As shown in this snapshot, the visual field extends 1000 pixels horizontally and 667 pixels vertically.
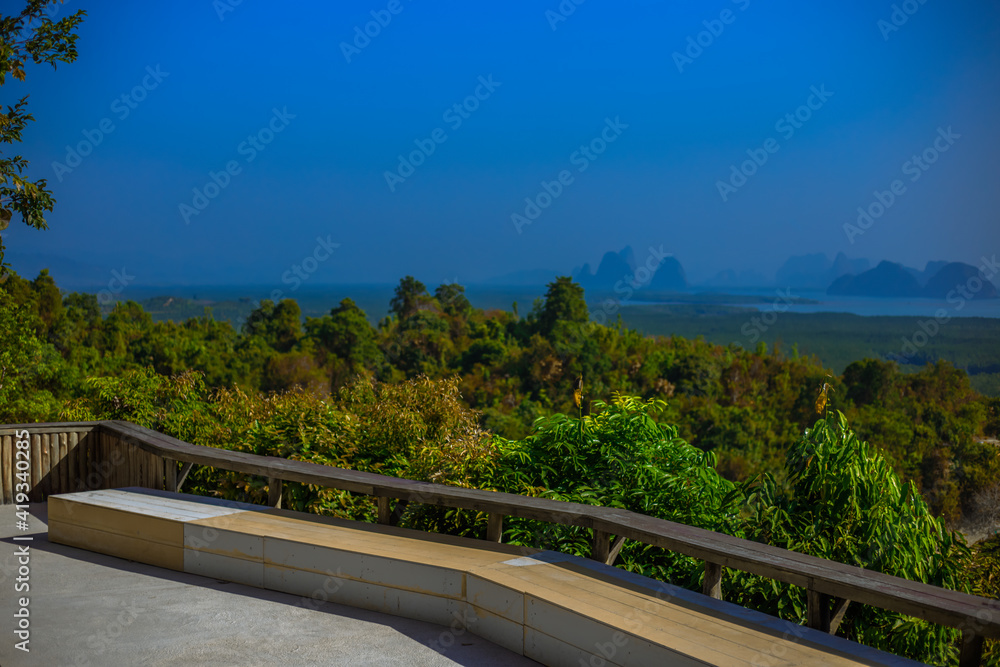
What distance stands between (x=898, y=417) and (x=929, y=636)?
37692mm

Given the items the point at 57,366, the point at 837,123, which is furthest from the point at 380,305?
the point at 57,366

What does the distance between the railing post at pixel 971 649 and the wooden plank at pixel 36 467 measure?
6.08 meters

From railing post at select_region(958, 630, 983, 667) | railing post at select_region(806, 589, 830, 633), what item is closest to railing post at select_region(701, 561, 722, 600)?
railing post at select_region(806, 589, 830, 633)

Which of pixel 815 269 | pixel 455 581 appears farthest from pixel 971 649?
pixel 815 269

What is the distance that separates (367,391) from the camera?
6.75 meters

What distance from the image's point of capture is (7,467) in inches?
235

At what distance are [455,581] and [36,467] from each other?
166 inches

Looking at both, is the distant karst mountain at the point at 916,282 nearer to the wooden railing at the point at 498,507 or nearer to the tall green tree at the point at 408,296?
the tall green tree at the point at 408,296

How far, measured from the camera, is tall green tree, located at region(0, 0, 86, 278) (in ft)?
20.6

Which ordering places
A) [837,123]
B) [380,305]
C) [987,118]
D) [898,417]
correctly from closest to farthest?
1. [898,417]
2. [987,118]
3. [837,123]
4. [380,305]

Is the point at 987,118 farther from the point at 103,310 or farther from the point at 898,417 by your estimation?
the point at 103,310

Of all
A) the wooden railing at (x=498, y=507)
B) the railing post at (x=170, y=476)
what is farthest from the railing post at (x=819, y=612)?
the railing post at (x=170, y=476)

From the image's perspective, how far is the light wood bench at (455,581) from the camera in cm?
276

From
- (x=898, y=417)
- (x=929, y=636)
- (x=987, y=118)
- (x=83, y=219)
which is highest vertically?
(x=987, y=118)
